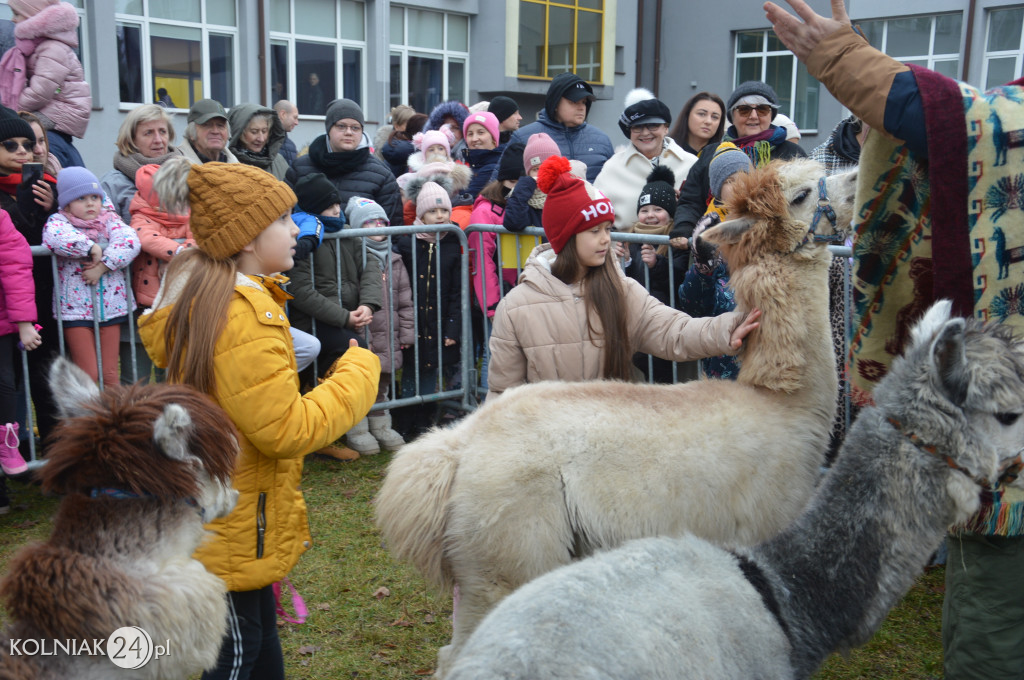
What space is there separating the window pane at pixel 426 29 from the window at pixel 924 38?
420 inches

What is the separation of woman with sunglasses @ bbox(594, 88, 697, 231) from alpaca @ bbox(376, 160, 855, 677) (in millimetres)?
3395

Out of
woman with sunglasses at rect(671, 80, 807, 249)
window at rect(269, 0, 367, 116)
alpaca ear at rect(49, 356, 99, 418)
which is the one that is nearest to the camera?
alpaca ear at rect(49, 356, 99, 418)

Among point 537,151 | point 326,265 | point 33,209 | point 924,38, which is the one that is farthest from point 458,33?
point 33,209

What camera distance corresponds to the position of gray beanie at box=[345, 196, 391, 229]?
21.7ft

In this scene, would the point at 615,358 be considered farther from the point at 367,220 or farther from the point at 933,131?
the point at 367,220

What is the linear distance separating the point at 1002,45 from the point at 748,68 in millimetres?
6678

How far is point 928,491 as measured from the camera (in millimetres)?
2066

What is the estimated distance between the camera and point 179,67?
1667 centimetres

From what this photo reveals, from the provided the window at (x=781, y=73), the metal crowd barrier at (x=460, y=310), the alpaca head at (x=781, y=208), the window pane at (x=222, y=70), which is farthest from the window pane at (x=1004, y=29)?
the alpaca head at (x=781, y=208)

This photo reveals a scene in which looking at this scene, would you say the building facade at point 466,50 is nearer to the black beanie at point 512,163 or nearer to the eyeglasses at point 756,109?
the black beanie at point 512,163

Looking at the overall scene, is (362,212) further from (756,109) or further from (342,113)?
(756,109)

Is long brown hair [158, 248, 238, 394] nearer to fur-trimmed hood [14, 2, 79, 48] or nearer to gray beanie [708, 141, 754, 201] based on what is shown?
gray beanie [708, 141, 754, 201]

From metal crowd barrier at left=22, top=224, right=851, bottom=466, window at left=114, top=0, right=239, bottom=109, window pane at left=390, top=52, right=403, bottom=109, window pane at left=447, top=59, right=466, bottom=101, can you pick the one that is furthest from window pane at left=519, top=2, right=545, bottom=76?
metal crowd barrier at left=22, top=224, right=851, bottom=466

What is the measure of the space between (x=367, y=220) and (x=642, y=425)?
423cm
